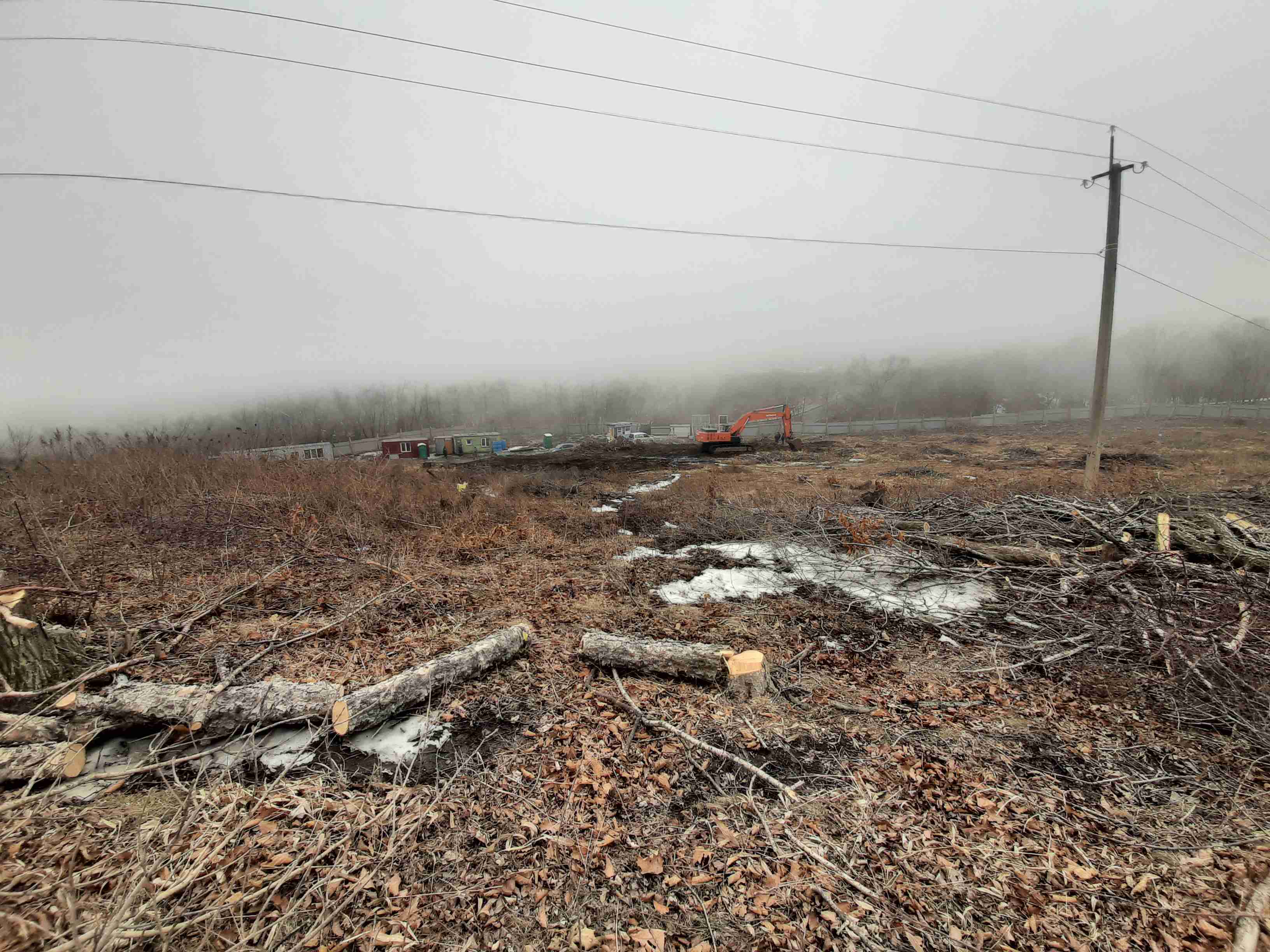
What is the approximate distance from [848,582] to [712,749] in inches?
159

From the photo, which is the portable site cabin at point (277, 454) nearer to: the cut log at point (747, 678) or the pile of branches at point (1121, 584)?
the cut log at point (747, 678)

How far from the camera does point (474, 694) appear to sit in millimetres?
3775

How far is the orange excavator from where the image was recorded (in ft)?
96.6

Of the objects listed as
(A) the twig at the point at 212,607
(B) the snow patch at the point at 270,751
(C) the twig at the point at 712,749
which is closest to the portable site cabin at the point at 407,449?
(A) the twig at the point at 212,607

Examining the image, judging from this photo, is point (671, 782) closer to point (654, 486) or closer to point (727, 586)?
point (727, 586)

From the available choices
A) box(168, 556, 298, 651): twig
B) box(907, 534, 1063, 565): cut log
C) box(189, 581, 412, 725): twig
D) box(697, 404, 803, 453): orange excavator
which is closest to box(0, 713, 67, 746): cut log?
box(189, 581, 412, 725): twig

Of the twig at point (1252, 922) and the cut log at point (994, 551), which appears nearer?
the twig at point (1252, 922)

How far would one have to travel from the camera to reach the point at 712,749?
3227mm

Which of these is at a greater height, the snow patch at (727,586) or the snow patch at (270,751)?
the snow patch at (270,751)

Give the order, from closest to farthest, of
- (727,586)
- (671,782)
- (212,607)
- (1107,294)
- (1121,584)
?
(671,782)
(212,607)
(1121,584)
(727,586)
(1107,294)

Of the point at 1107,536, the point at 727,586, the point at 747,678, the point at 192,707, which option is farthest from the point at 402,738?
the point at 1107,536

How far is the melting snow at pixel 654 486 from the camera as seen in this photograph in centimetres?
1641

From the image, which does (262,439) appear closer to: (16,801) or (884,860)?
(16,801)

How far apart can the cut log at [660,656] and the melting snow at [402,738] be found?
1.43 metres
